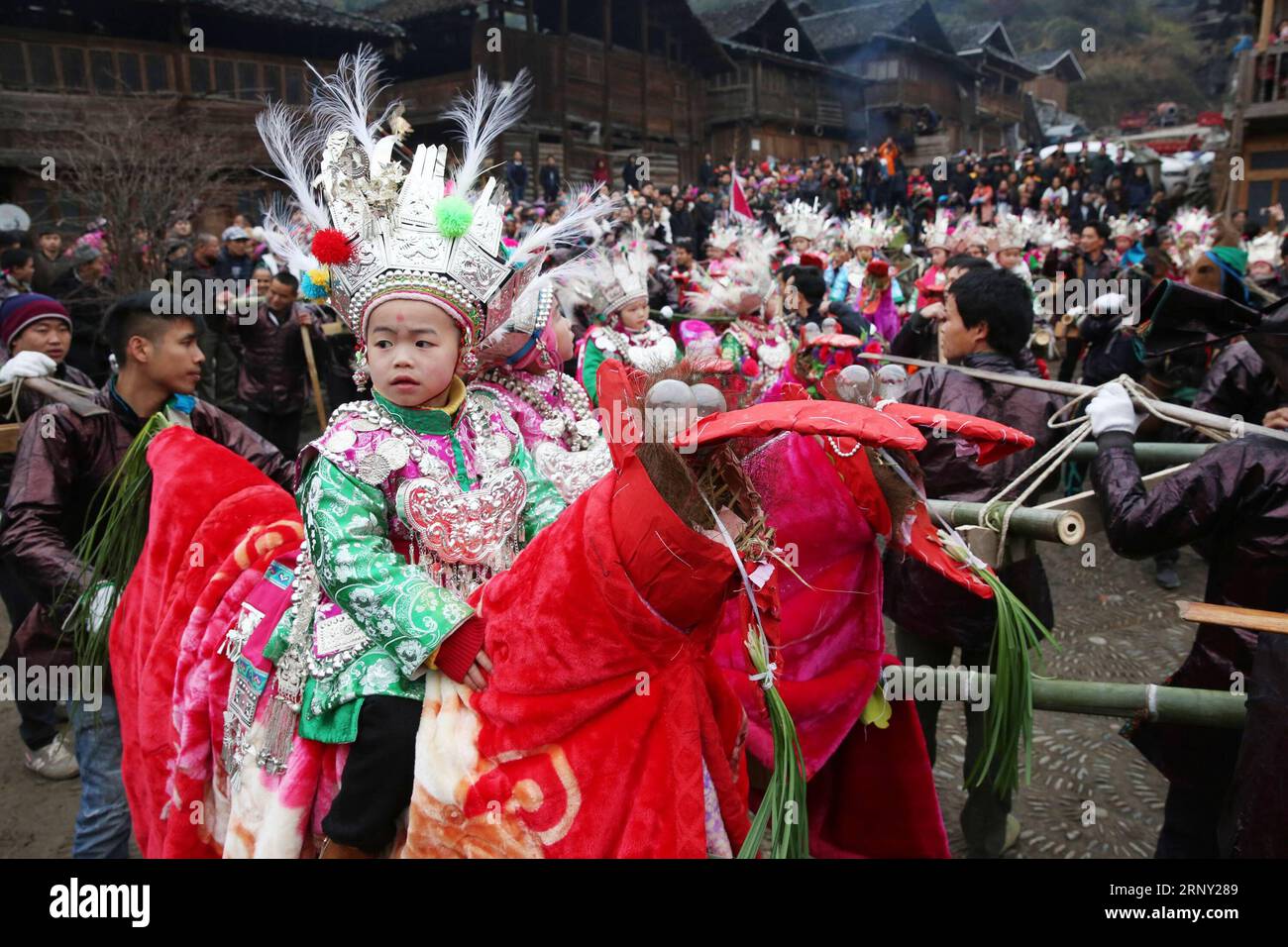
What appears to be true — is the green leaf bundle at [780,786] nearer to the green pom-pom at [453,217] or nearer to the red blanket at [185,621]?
the green pom-pom at [453,217]

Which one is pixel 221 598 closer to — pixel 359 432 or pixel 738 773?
pixel 359 432

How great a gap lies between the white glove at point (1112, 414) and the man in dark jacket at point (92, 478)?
2.78 meters

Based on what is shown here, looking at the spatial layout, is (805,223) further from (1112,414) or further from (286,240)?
(286,240)

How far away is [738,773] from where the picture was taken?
6.08 ft

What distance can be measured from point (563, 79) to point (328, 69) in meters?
6.80

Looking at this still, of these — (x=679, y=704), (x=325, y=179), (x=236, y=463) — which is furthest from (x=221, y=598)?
(x=679, y=704)

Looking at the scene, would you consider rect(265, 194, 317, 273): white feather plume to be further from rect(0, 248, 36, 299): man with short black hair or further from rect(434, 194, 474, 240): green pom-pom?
rect(0, 248, 36, 299): man with short black hair

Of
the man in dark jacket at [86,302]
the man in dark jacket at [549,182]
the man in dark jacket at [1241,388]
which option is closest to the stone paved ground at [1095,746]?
the man in dark jacket at [1241,388]

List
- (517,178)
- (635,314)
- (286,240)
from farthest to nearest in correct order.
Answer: (517,178) → (635,314) → (286,240)

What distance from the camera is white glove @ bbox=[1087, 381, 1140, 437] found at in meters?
2.48

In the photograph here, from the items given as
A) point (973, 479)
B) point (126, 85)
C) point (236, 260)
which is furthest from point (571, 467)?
point (126, 85)

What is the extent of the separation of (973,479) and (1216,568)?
792 mm

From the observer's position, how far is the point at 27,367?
3.56m

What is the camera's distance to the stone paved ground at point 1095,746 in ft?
11.4
